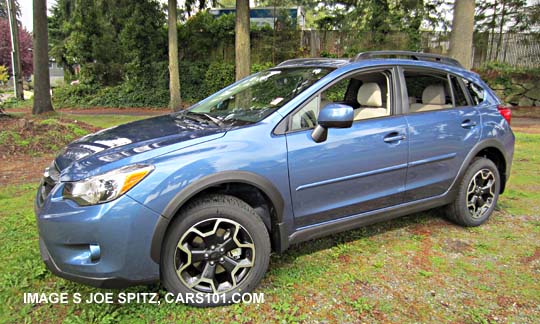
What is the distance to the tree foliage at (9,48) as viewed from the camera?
34.8m

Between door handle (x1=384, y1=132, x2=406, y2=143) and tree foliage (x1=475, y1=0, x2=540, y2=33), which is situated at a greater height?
tree foliage (x1=475, y1=0, x2=540, y2=33)

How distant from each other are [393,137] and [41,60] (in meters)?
11.1

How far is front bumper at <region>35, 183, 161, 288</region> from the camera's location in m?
2.23

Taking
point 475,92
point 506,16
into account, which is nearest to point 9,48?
point 506,16

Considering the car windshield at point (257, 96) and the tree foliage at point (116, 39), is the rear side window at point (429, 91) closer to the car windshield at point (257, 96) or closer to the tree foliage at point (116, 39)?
the car windshield at point (257, 96)

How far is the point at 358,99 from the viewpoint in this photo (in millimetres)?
3898

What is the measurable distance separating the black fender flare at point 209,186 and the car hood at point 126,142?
0.29 m

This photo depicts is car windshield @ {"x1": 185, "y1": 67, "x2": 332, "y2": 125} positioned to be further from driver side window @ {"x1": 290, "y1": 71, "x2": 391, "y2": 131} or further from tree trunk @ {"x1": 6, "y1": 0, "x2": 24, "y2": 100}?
tree trunk @ {"x1": 6, "y1": 0, "x2": 24, "y2": 100}

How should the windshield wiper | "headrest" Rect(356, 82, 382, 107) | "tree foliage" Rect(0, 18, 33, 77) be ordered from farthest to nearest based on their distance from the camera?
1. "tree foliage" Rect(0, 18, 33, 77)
2. "headrest" Rect(356, 82, 382, 107)
3. the windshield wiper

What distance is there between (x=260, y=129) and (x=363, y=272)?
4.58 ft

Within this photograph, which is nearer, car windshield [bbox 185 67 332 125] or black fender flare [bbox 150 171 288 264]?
black fender flare [bbox 150 171 288 264]

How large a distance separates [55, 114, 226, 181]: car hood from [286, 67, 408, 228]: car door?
24.5 inches

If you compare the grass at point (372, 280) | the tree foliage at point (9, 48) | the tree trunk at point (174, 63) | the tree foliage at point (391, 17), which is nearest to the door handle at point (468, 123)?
the grass at point (372, 280)

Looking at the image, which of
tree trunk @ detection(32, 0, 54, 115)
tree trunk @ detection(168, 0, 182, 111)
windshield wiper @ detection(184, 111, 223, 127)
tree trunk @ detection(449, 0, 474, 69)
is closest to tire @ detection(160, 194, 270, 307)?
windshield wiper @ detection(184, 111, 223, 127)
